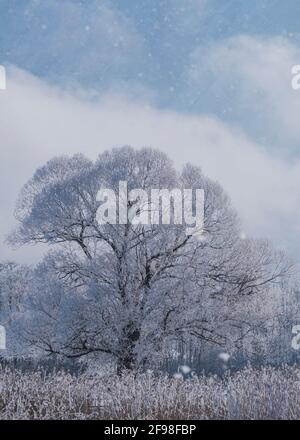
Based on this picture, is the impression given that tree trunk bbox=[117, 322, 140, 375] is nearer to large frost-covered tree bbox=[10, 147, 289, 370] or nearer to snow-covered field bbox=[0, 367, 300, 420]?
large frost-covered tree bbox=[10, 147, 289, 370]

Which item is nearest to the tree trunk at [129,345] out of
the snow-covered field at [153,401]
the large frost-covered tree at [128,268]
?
the large frost-covered tree at [128,268]

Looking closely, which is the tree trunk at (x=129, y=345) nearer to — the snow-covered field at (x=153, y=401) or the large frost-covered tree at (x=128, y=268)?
the large frost-covered tree at (x=128, y=268)

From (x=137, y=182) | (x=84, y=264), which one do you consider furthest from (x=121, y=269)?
(x=137, y=182)

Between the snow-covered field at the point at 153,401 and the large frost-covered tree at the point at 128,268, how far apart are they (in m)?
8.06

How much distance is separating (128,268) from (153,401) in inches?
370

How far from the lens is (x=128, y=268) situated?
16.3 metres

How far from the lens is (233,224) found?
1778 cm

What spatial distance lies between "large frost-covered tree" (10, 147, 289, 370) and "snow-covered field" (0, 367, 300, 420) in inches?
317

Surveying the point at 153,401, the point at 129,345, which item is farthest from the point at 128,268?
the point at 153,401

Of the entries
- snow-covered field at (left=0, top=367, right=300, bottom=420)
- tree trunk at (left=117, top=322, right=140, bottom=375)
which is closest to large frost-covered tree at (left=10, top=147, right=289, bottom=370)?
tree trunk at (left=117, top=322, right=140, bottom=375)

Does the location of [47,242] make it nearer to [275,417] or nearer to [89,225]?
[89,225]

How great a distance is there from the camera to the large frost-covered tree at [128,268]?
1596cm

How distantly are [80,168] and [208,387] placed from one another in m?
11.5

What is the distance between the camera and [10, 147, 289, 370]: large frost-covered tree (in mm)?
15961
